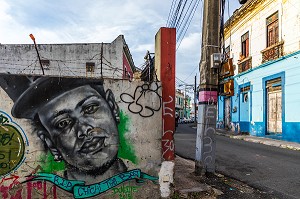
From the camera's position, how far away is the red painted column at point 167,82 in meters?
5.22

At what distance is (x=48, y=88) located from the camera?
478cm

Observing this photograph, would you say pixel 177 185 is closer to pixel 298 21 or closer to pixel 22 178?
pixel 22 178

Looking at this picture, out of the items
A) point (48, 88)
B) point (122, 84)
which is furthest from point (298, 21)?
point (48, 88)

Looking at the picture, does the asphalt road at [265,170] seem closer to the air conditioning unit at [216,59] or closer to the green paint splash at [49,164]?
the air conditioning unit at [216,59]

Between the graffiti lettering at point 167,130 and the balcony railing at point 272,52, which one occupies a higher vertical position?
the balcony railing at point 272,52

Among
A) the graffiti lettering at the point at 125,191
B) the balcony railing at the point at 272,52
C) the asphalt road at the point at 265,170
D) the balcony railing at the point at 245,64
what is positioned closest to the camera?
the graffiti lettering at the point at 125,191

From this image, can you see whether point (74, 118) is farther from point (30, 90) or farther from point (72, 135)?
point (30, 90)

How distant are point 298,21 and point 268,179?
10.9 meters

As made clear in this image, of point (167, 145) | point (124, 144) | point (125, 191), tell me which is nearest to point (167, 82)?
point (167, 145)

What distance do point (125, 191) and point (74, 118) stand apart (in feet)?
4.90

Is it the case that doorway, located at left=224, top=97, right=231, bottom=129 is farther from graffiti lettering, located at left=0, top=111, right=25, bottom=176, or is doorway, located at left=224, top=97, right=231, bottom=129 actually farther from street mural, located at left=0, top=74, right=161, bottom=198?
graffiti lettering, located at left=0, top=111, right=25, bottom=176

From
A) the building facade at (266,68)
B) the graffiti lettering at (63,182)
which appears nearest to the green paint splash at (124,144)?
the graffiti lettering at (63,182)

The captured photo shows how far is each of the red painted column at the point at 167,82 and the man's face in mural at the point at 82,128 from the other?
89 centimetres

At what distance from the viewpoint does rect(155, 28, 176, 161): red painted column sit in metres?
5.22
